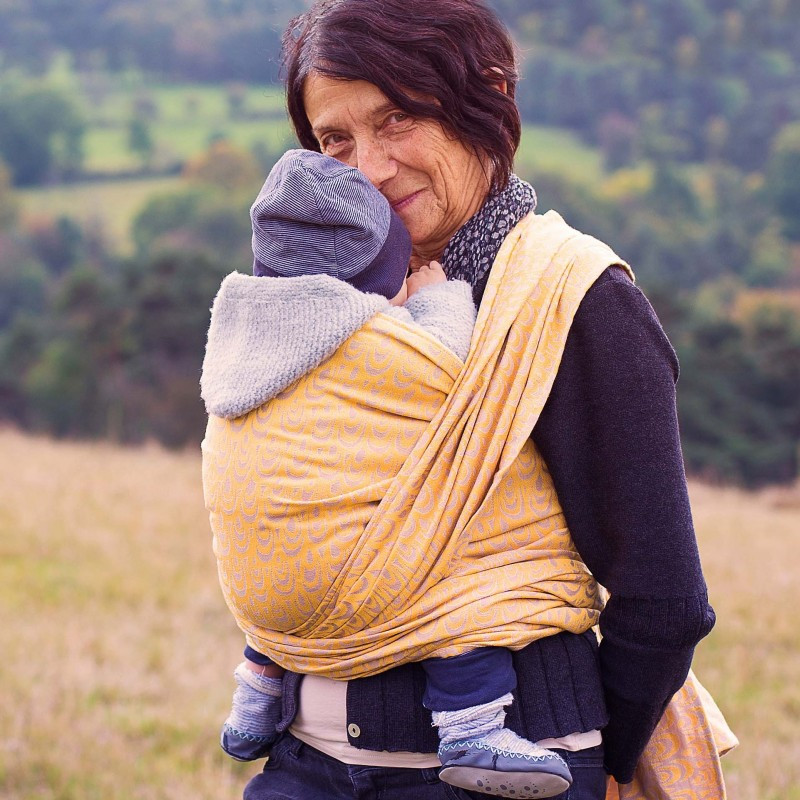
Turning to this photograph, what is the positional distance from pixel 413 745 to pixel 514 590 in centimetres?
29

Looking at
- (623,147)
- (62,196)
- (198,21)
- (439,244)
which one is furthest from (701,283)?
(439,244)

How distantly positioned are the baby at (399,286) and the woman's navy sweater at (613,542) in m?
0.06

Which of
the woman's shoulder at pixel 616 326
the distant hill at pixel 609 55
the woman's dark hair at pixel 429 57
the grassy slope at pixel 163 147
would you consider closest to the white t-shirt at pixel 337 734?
the woman's shoulder at pixel 616 326

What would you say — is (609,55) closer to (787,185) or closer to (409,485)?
(787,185)

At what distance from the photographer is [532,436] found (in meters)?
1.68

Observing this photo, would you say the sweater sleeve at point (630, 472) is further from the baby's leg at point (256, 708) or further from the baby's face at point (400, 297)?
the baby's leg at point (256, 708)

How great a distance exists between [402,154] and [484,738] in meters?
0.96

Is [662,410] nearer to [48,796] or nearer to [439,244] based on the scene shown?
[439,244]

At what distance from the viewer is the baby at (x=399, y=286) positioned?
1591mm

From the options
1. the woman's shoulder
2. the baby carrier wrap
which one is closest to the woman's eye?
the baby carrier wrap

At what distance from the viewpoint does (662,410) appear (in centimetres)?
161

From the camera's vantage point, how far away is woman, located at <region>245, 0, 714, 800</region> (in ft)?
5.30

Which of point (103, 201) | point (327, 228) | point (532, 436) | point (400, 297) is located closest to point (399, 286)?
point (400, 297)

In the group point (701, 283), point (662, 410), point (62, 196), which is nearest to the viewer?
point (662, 410)
